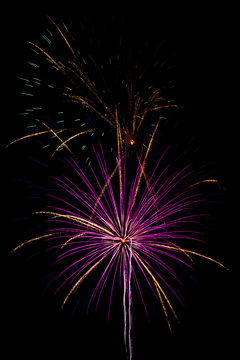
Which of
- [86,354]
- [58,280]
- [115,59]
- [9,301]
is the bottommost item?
[86,354]

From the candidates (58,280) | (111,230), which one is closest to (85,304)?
(58,280)

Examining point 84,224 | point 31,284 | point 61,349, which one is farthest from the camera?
point 61,349

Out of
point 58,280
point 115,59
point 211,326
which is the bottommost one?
point 211,326

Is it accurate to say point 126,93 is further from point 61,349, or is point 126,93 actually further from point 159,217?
point 61,349

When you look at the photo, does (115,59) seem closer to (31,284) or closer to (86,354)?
(31,284)

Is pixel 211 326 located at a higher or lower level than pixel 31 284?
lower

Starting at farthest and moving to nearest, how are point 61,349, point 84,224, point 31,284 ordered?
point 61,349
point 31,284
point 84,224

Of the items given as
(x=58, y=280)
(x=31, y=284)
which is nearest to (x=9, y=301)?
(x=31, y=284)

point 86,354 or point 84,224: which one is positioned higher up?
point 84,224

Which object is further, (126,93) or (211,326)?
(211,326)
